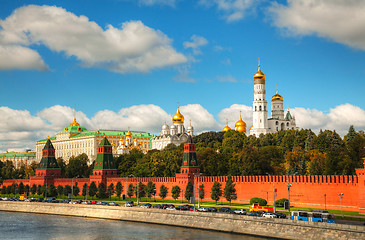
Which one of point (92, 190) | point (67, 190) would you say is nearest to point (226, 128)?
point (67, 190)

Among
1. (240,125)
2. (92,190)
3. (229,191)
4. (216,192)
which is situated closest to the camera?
(229,191)

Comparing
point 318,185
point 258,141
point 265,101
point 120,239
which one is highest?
point 265,101

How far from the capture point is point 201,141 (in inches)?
5379

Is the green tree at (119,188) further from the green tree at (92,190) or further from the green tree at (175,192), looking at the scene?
the green tree at (175,192)

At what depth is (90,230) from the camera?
53.1 m

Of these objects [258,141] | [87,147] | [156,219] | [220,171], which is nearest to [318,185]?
[156,219]

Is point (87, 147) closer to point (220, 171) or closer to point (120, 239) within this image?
point (220, 171)

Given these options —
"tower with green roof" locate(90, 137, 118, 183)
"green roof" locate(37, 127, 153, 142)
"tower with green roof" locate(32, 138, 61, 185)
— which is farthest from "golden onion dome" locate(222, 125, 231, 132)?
"tower with green roof" locate(90, 137, 118, 183)

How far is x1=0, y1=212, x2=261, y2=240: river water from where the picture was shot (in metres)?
48.3

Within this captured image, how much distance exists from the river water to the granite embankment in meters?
0.88

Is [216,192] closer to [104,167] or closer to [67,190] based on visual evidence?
[104,167]

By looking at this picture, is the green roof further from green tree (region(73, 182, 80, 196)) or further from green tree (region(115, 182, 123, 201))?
green tree (region(115, 182, 123, 201))

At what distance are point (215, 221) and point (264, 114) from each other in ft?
288

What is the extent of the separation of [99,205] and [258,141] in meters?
58.1
